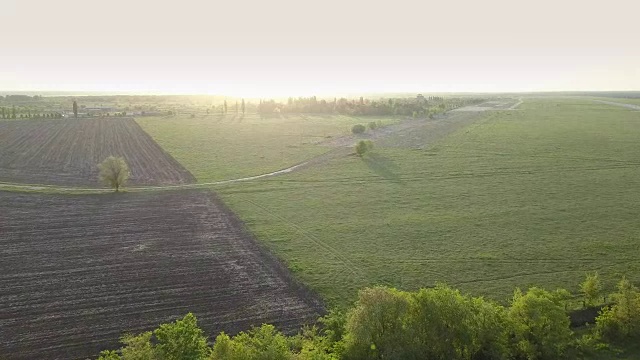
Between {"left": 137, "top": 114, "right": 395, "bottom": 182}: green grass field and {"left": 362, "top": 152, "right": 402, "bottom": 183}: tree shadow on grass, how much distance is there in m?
11.4

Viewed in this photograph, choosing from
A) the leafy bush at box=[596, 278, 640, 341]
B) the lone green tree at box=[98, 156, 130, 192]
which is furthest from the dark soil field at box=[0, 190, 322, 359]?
the leafy bush at box=[596, 278, 640, 341]

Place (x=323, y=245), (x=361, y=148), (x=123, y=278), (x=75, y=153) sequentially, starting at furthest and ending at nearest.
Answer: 1. (x=75, y=153)
2. (x=361, y=148)
3. (x=323, y=245)
4. (x=123, y=278)

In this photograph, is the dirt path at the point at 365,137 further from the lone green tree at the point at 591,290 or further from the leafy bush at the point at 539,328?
the leafy bush at the point at 539,328

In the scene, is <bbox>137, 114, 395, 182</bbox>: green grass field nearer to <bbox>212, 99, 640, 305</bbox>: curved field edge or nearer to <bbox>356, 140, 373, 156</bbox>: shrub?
<bbox>356, 140, 373, 156</bbox>: shrub

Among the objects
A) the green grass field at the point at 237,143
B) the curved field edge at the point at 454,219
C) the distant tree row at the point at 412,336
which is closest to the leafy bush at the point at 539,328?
the distant tree row at the point at 412,336

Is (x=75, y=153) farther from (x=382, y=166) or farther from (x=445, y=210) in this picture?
(x=445, y=210)

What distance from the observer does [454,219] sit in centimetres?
4884

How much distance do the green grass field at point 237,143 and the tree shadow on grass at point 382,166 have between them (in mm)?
11415

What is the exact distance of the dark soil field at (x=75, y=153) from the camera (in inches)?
2707

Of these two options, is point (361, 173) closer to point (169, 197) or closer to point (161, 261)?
point (169, 197)

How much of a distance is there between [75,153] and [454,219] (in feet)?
240

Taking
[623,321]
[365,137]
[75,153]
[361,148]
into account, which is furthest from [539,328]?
[365,137]

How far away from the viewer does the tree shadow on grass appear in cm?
7062

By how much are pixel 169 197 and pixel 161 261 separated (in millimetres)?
21292
